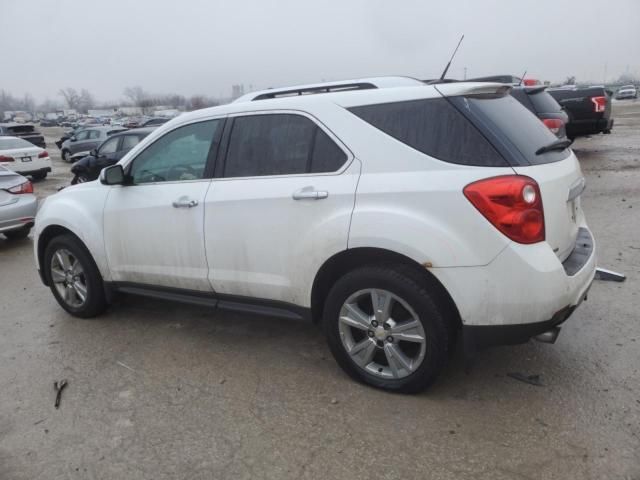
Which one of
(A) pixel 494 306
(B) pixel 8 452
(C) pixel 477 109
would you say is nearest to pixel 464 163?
(C) pixel 477 109

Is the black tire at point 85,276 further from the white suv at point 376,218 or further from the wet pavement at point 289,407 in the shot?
the white suv at point 376,218

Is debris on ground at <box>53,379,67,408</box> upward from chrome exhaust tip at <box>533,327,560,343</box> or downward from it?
downward

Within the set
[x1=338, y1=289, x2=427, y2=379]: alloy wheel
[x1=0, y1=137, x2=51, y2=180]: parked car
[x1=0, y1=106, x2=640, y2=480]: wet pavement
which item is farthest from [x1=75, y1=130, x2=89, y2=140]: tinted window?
[x1=338, y1=289, x2=427, y2=379]: alloy wheel

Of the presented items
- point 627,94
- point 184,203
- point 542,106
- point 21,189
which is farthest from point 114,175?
point 627,94

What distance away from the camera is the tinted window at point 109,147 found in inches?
564

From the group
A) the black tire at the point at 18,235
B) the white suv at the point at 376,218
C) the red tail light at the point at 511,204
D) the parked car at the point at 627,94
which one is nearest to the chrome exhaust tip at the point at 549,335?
the white suv at the point at 376,218

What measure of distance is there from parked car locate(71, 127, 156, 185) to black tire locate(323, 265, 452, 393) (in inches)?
396

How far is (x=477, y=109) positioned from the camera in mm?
2883

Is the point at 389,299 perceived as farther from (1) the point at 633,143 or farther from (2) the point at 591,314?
(1) the point at 633,143

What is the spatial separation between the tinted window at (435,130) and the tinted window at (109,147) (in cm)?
1281

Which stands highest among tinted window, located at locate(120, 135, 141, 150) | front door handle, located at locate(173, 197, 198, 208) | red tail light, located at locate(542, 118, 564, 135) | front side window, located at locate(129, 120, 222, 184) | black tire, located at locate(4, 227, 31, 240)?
front side window, located at locate(129, 120, 222, 184)

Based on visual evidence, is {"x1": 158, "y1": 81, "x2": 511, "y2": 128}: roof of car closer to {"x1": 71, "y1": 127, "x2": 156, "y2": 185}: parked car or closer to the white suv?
the white suv

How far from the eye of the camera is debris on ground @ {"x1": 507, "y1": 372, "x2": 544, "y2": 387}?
127 inches

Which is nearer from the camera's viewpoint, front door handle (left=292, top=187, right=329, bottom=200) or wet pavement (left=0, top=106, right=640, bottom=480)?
wet pavement (left=0, top=106, right=640, bottom=480)
